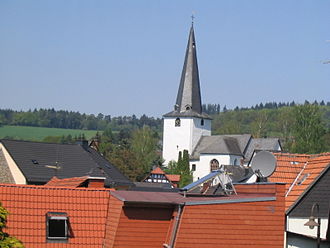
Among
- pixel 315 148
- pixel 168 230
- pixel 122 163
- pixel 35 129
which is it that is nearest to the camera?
pixel 168 230

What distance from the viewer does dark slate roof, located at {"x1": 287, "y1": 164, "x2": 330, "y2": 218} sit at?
2262 cm

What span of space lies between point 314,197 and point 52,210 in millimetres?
8052

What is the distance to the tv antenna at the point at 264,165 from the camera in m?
23.7

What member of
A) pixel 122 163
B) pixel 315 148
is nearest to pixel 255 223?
pixel 122 163

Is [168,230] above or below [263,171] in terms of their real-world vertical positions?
below

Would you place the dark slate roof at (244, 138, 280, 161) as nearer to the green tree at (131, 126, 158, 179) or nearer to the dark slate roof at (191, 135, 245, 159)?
the dark slate roof at (191, 135, 245, 159)

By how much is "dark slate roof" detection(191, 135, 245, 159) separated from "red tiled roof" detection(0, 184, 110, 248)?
85.5 meters

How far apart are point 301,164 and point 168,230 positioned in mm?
8236

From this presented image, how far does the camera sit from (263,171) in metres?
23.9

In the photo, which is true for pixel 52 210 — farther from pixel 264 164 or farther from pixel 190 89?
pixel 190 89

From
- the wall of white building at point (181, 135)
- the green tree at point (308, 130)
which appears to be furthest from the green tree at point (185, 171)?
the green tree at point (308, 130)

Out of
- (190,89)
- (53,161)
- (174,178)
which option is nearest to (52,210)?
(53,161)

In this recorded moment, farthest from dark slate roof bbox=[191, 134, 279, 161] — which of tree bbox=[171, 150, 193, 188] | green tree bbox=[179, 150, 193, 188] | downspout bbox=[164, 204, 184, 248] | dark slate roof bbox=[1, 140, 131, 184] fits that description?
downspout bbox=[164, 204, 184, 248]

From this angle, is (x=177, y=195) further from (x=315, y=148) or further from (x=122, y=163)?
(x=315, y=148)
